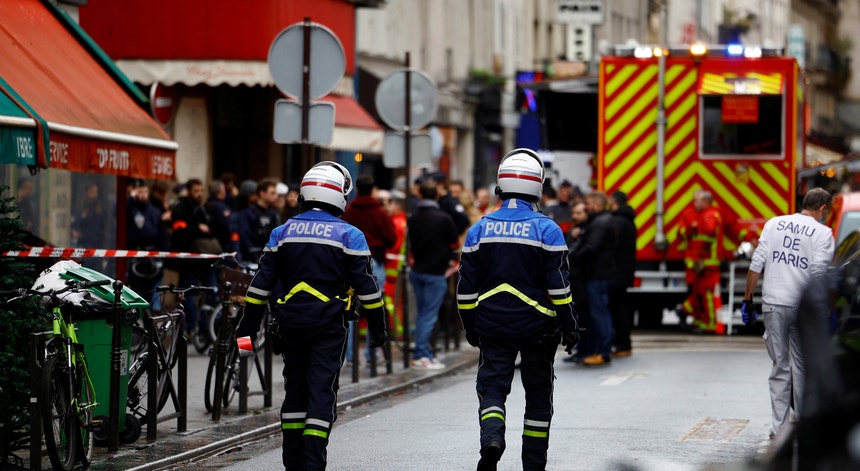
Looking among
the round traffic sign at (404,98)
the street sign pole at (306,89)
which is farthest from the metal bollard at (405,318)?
the street sign pole at (306,89)

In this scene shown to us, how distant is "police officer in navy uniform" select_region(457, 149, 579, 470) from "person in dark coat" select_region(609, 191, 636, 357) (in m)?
8.91

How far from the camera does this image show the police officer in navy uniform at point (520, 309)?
9.02 meters

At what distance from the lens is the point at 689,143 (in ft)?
67.7

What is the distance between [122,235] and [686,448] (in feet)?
25.8

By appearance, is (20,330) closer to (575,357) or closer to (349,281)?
(349,281)

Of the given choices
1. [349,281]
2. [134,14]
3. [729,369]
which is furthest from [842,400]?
[134,14]

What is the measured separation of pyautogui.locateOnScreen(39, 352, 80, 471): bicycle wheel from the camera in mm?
9086

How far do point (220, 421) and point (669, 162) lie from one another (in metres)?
9.69

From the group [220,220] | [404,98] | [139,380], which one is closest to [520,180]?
[139,380]

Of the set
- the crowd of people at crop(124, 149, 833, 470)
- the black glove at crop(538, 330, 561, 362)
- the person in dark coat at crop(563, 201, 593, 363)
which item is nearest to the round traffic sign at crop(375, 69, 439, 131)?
the crowd of people at crop(124, 149, 833, 470)

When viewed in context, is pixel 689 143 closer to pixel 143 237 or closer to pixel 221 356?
pixel 143 237

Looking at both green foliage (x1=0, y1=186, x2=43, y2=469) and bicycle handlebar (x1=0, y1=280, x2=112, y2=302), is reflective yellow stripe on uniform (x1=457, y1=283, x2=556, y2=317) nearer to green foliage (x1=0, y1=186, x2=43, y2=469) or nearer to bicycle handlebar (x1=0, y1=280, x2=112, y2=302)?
bicycle handlebar (x1=0, y1=280, x2=112, y2=302)

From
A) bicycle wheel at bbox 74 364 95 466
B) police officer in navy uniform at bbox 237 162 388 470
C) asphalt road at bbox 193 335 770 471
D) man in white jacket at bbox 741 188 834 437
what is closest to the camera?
police officer in navy uniform at bbox 237 162 388 470

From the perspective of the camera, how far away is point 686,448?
10930mm
